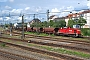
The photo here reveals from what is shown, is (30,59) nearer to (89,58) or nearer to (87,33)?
(89,58)

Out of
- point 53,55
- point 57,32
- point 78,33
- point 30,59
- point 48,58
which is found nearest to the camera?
point 30,59

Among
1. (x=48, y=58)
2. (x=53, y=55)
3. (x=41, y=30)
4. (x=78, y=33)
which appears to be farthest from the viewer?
(x=41, y=30)

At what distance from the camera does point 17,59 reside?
13383 millimetres

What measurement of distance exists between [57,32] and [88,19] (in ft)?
255

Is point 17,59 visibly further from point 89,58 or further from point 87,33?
point 87,33

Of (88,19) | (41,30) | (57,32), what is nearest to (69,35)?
(57,32)

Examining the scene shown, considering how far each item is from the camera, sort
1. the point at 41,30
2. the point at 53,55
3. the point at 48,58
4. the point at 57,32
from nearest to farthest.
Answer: the point at 48,58
the point at 53,55
the point at 57,32
the point at 41,30

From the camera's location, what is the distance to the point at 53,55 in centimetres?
1537

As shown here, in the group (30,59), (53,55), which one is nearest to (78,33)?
(53,55)

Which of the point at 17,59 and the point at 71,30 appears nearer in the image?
the point at 17,59

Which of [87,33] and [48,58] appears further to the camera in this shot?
[87,33]

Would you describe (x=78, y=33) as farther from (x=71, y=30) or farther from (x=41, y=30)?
(x=41, y=30)

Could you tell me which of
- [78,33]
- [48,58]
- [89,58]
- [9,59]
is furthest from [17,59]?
[78,33]

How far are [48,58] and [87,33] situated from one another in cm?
3011
